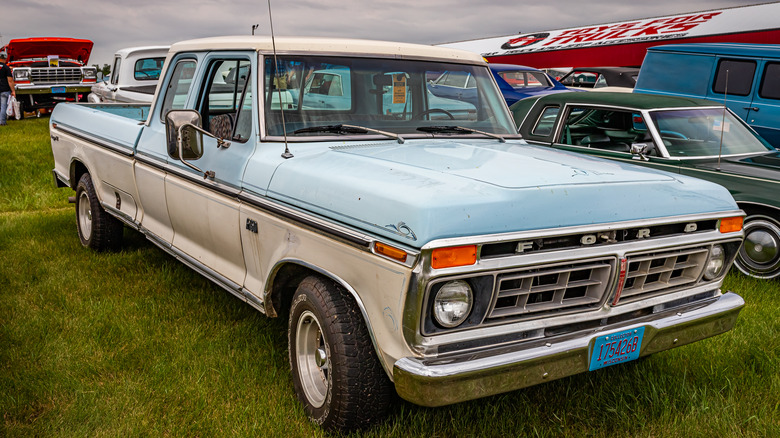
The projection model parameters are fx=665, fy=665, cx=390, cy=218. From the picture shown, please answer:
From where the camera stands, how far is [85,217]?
6.18 m

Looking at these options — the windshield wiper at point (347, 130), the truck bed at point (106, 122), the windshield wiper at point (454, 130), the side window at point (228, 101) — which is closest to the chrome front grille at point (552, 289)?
the windshield wiper at point (347, 130)

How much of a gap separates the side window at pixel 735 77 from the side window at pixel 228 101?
7907 millimetres

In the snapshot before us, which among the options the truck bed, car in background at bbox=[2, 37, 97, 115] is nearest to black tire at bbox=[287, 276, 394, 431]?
the truck bed

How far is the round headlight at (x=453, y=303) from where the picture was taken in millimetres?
2541

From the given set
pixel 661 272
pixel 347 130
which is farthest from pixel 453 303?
pixel 347 130

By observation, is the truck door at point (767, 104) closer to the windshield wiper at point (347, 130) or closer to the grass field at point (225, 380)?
the grass field at point (225, 380)

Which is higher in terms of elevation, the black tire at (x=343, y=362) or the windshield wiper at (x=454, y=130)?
the windshield wiper at (x=454, y=130)

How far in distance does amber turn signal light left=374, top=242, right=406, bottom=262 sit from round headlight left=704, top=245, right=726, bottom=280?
66.5 inches

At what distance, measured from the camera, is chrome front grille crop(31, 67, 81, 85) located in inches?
784

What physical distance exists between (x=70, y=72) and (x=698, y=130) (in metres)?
19.5

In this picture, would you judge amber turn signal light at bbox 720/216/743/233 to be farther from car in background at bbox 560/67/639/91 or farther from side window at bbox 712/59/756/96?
car in background at bbox 560/67/639/91

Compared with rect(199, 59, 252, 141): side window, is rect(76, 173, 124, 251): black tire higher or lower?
lower

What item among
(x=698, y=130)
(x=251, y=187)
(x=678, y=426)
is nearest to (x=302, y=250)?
(x=251, y=187)

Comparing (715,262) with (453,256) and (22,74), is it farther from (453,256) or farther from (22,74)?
(22,74)
